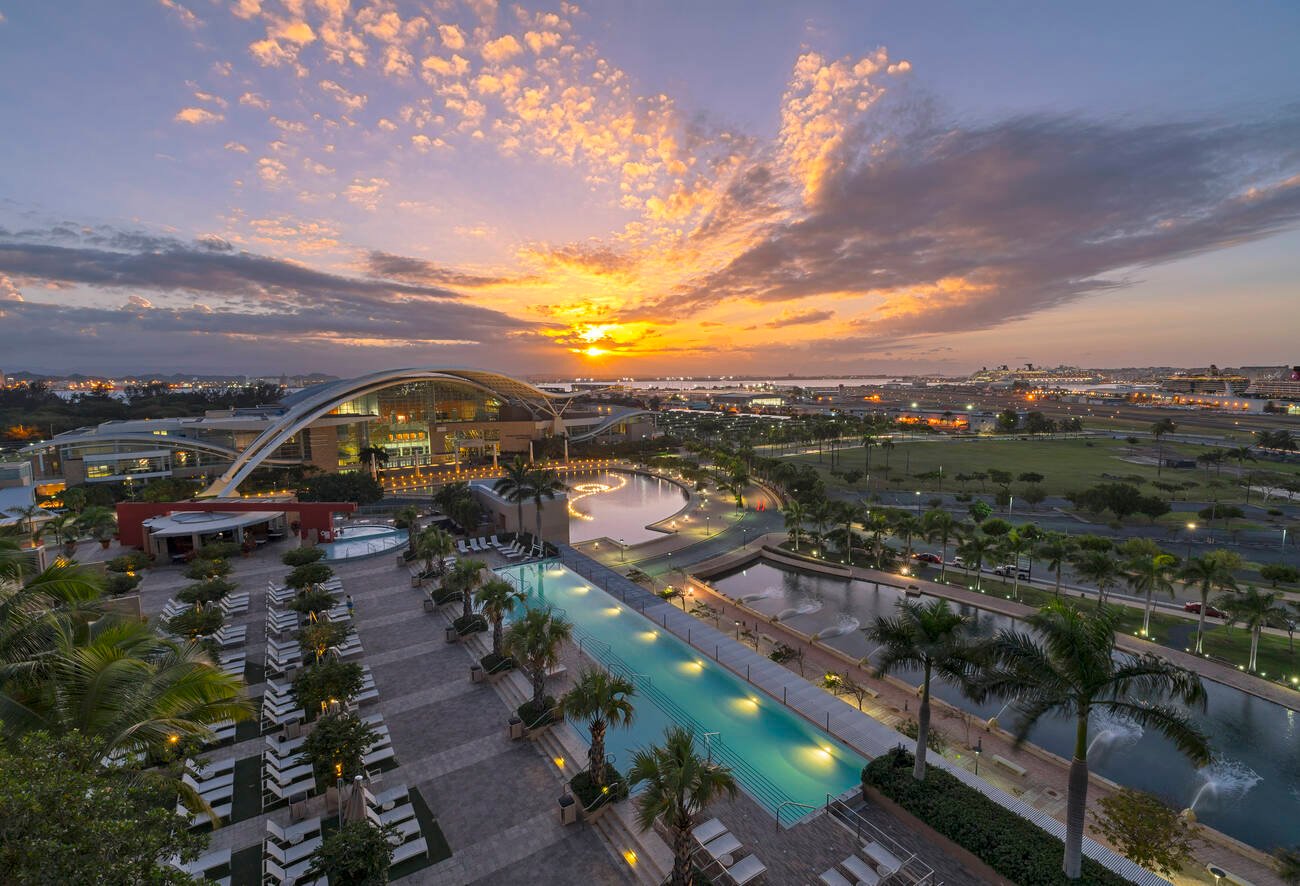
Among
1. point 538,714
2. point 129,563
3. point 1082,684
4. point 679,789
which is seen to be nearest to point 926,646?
point 1082,684

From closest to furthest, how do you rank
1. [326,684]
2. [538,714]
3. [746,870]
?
[746,870] < [326,684] < [538,714]

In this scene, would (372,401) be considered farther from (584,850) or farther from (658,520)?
(584,850)

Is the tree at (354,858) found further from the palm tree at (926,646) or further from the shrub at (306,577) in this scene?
the shrub at (306,577)

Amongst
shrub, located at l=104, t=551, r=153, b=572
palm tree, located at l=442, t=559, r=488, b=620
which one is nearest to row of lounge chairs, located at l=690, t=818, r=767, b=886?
palm tree, located at l=442, t=559, r=488, b=620

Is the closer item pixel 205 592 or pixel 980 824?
pixel 980 824

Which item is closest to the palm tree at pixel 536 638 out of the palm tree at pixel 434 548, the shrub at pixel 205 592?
the palm tree at pixel 434 548

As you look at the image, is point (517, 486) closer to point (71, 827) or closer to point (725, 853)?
point (725, 853)

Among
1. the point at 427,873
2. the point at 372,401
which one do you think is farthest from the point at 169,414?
the point at 427,873
